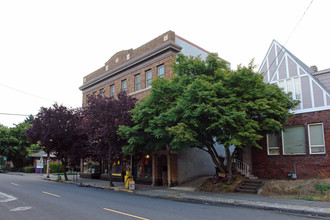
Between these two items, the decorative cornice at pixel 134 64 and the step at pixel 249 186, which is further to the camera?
the decorative cornice at pixel 134 64

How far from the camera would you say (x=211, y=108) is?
12.8 m

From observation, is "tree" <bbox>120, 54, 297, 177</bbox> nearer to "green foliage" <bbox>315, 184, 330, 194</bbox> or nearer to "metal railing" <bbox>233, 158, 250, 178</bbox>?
"metal railing" <bbox>233, 158, 250, 178</bbox>

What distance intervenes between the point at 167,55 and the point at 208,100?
9964 millimetres

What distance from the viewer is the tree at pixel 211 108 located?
43.8 ft

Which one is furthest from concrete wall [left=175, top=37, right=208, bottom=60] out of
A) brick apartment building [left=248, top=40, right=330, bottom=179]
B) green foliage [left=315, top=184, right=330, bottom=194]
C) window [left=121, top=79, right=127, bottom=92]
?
green foliage [left=315, top=184, right=330, bottom=194]

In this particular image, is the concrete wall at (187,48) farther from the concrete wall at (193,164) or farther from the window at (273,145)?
the window at (273,145)

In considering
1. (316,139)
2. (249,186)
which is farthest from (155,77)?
(316,139)

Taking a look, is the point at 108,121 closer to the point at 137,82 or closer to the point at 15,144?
the point at 137,82

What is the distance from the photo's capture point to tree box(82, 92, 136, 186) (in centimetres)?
1916

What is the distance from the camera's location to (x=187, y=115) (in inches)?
530

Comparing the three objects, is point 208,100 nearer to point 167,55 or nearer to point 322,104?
point 322,104

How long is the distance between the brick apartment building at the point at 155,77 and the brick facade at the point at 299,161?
5.05 meters

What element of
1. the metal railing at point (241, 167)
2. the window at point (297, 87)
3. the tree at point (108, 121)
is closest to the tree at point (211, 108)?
the tree at point (108, 121)

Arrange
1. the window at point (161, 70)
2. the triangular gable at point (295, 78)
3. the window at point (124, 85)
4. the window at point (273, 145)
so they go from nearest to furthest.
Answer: the triangular gable at point (295, 78) < the window at point (273, 145) < the window at point (161, 70) < the window at point (124, 85)
